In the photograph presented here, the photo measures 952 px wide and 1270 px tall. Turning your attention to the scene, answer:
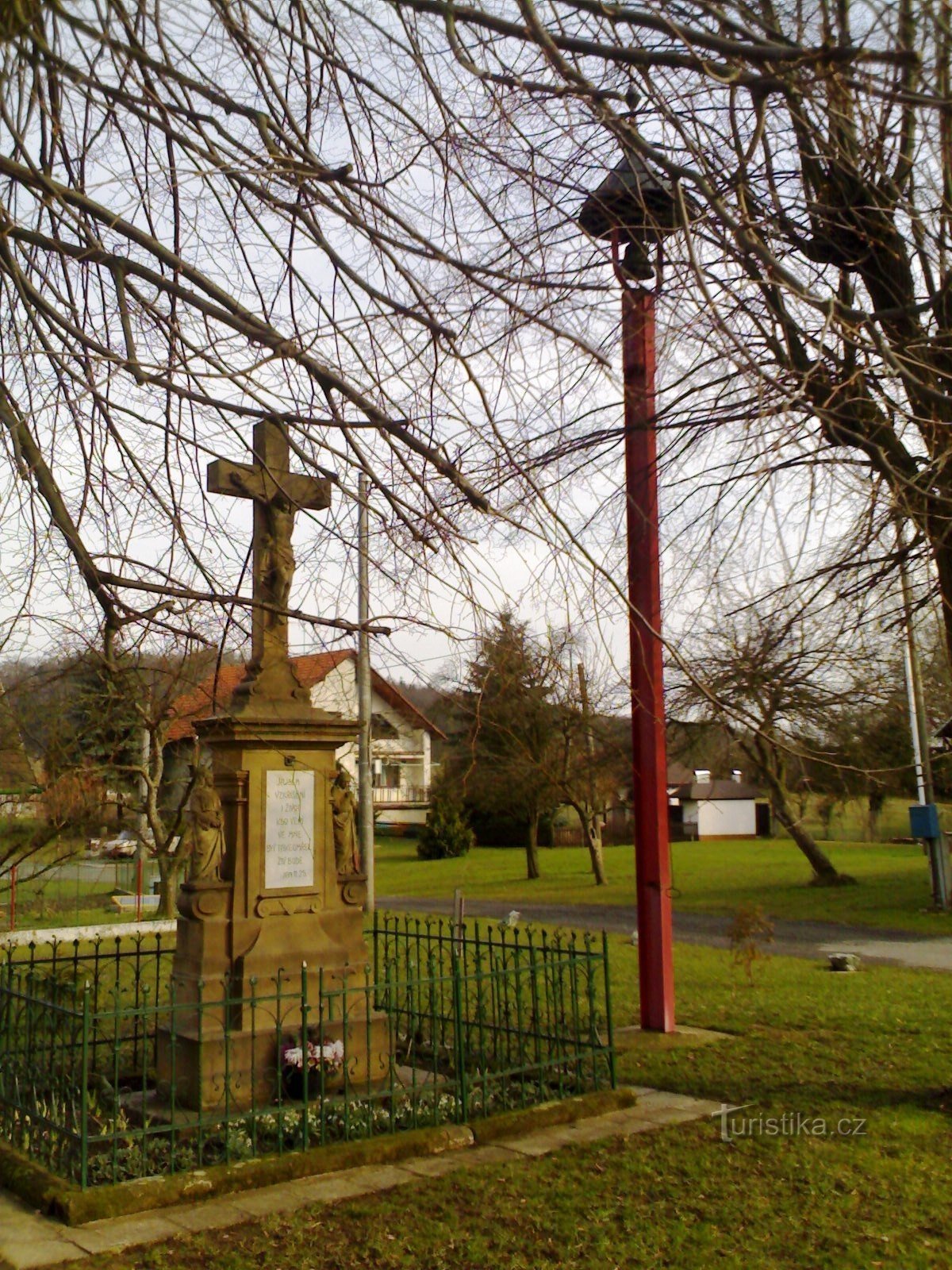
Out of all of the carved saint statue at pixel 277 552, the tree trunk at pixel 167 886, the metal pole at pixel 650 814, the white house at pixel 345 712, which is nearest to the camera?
the white house at pixel 345 712

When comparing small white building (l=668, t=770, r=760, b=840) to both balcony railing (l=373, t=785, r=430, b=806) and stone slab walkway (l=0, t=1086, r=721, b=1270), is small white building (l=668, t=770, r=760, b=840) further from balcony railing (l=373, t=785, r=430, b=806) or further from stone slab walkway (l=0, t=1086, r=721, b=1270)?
stone slab walkway (l=0, t=1086, r=721, b=1270)

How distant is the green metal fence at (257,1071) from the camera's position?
5777mm

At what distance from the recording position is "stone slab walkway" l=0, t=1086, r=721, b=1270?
484cm

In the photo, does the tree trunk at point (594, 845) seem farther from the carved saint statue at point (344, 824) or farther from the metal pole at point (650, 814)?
the carved saint statue at point (344, 824)

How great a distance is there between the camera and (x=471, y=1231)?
499cm

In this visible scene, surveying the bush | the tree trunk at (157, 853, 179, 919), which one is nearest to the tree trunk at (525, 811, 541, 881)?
the bush

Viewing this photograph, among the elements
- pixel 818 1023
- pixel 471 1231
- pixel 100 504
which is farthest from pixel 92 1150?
pixel 818 1023

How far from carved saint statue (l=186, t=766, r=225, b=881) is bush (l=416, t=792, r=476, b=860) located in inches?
1188

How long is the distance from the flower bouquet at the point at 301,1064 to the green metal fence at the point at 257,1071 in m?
0.01

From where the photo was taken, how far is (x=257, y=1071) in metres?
6.87

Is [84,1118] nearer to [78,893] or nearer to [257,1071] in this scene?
[257,1071]

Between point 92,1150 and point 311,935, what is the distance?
73.9 inches

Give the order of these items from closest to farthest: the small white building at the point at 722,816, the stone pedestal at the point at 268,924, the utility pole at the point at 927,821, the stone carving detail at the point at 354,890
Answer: the stone pedestal at the point at 268,924
the stone carving detail at the point at 354,890
the utility pole at the point at 927,821
the small white building at the point at 722,816

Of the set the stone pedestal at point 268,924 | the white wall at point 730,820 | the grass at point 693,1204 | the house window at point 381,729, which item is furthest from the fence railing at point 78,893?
the white wall at point 730,820
